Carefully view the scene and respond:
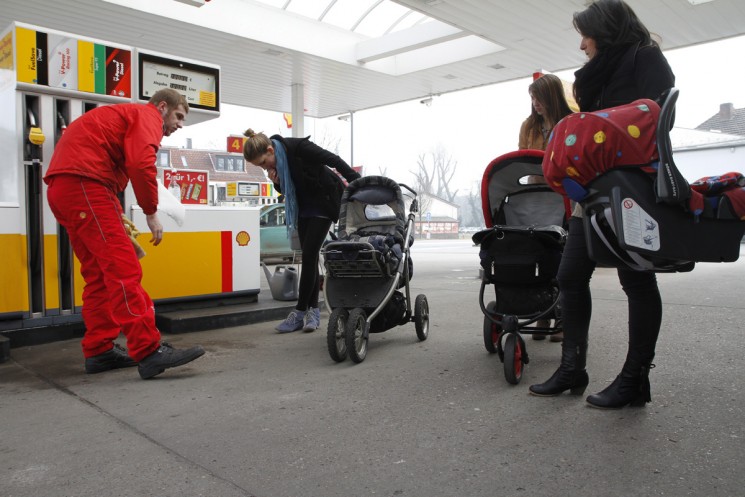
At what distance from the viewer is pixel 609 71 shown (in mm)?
2826

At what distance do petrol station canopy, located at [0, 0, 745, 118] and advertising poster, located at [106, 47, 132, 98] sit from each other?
4.82 meters

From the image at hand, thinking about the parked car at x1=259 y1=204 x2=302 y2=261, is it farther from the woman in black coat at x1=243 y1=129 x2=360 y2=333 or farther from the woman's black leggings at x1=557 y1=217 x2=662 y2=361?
the woman's black leggings at x1=557 y1=217 x2=662 y2=361

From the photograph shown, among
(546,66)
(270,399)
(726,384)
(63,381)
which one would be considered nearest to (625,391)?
(726,384)

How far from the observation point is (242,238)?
599 centimetres

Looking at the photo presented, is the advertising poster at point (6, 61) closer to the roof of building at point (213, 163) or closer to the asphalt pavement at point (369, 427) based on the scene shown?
the asphalt pavement at point (369, 427)

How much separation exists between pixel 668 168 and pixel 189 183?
13605mm

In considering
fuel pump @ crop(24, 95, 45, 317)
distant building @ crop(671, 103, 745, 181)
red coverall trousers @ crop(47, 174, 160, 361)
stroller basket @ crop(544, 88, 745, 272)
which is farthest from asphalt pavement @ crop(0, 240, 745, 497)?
distant building @ crop(671, 103, 745, 181)

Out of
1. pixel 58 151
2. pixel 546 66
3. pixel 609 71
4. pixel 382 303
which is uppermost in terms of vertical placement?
pixel 546 66

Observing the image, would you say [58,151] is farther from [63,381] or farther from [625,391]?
[625,391]

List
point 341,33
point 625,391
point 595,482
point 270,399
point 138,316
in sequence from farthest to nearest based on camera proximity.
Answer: point 341,33
point 138,316
point 270,399
point 625,391
point 595,482

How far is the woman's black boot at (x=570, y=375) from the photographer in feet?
9.77

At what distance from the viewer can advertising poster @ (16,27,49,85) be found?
4.74 meters

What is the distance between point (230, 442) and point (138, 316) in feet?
4.35

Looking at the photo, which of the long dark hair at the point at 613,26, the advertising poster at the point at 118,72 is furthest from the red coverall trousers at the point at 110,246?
the long dark hair at the point at 613,26
